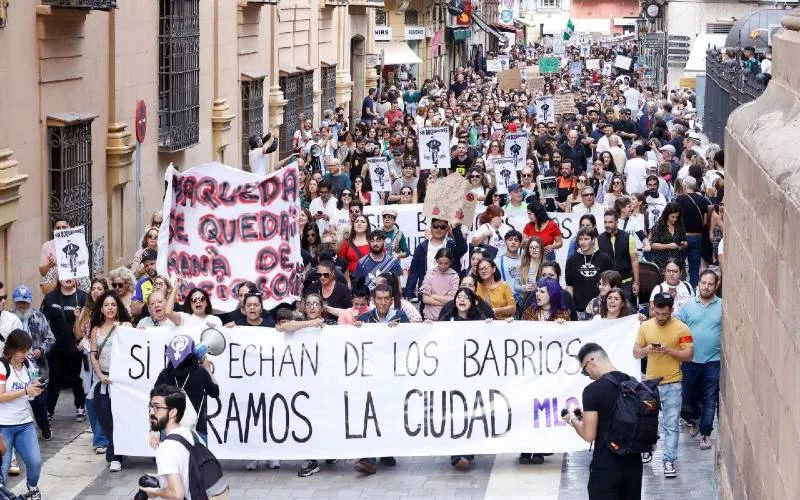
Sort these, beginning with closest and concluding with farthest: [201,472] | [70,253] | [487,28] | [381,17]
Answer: [201,472]
[70,253]
[381,17]
[487,28]

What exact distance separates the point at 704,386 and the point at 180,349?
13.4ft

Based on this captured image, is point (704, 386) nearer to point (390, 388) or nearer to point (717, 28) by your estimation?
point (390, 388)

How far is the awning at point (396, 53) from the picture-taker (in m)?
52.1

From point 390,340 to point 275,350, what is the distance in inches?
32.7

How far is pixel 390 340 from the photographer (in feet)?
41.4

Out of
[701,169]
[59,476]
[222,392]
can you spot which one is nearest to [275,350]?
[222,392]

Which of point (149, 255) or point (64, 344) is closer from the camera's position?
point (64, 344)

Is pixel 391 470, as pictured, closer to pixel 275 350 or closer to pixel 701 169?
pixel 275 350

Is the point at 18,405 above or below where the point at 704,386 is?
above

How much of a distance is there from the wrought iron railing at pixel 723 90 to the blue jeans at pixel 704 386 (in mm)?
6555

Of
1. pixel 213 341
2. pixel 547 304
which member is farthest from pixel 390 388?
pixel 547 304

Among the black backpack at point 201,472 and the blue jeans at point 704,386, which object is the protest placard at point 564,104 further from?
the black backpack at point 201,472

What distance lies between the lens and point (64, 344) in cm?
1422

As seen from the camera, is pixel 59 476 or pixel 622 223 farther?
pixel 622 223
